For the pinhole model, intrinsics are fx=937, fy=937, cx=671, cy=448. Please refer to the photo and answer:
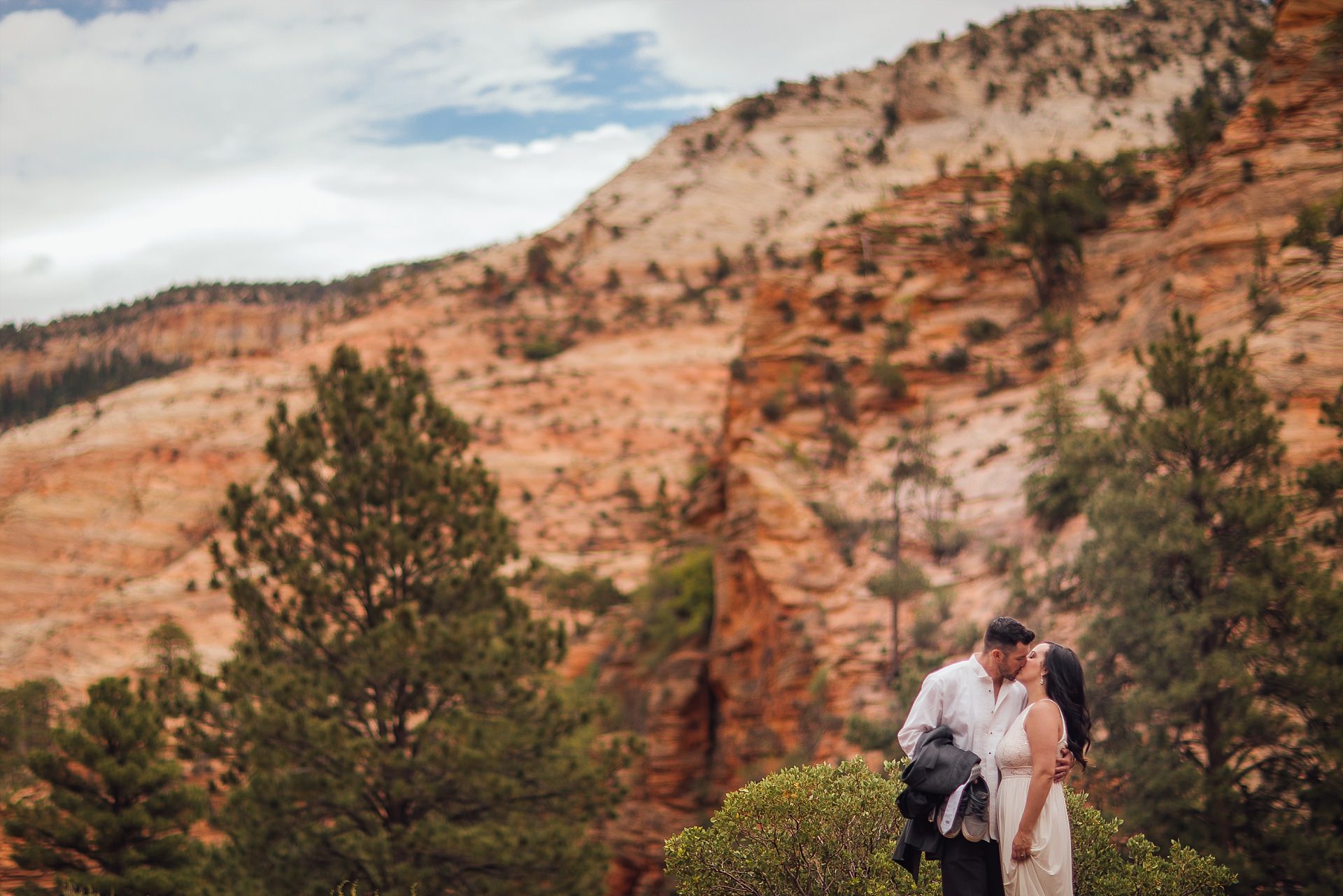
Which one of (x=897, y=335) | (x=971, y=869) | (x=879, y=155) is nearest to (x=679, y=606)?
(x=897, y=335)

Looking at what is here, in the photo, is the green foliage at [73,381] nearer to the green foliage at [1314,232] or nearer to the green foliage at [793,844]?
the green foliage at [1314,232]

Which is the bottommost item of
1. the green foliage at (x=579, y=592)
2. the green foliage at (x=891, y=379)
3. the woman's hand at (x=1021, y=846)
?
the green foliage at (x=579, y=592)

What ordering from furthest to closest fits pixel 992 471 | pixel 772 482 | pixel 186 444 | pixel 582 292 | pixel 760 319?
pixel 582 292, pixel 186 444, pixel 760 319, pixel 772 482, pixel 992 471

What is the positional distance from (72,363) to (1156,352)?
3866 inches

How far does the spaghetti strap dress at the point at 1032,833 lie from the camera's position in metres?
4.42

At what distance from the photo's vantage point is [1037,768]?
4.33m

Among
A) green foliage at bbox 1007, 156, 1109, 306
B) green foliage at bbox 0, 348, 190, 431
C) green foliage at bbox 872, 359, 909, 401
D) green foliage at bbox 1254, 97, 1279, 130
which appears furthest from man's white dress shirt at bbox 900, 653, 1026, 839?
green foliage at bbox 0, 348, 190, 431

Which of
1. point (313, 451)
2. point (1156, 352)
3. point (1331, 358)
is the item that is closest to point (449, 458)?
point (313, 451)

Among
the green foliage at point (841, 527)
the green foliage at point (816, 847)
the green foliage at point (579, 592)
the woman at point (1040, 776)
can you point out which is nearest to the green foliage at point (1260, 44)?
the green foliage at point (841, 527)

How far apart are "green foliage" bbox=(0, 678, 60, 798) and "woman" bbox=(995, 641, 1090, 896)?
70.1 ft

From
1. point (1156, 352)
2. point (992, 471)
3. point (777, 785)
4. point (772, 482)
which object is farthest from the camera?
point (772, 482)

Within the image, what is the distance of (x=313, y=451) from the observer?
1470 centimetres

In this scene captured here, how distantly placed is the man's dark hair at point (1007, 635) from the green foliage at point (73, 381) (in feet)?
248

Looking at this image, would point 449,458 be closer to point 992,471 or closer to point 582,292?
point 992,471
